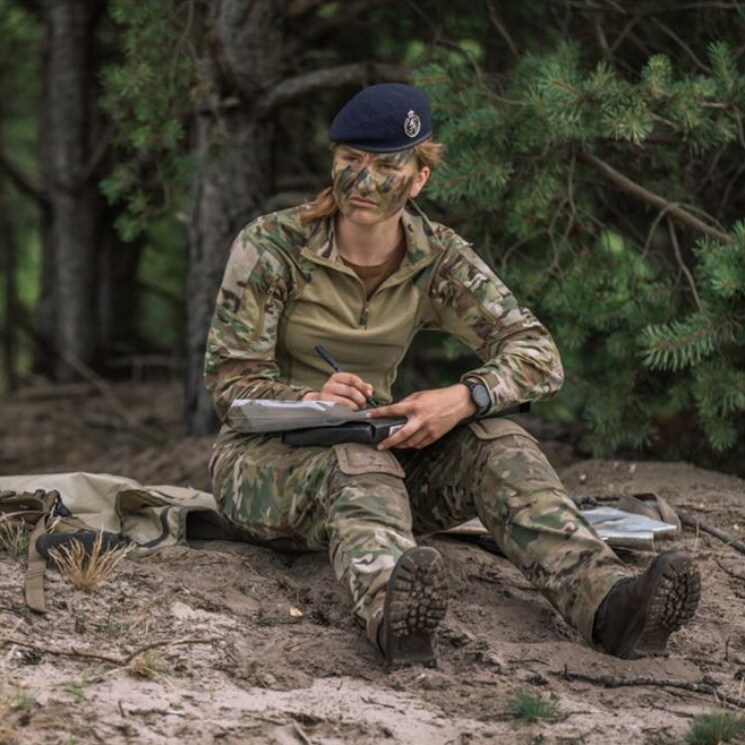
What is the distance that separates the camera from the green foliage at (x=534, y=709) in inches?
161

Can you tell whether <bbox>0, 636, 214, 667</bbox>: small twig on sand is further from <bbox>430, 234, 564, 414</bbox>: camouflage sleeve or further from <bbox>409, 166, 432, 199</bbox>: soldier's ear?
<bbox>409, 166, 432, 199</bbox>: soldier's ear

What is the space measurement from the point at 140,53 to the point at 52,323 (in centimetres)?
454

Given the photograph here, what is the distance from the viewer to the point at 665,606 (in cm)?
446

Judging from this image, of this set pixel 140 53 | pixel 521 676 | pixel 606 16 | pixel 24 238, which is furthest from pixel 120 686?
pixel 24 238

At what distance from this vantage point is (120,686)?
13.2 ft

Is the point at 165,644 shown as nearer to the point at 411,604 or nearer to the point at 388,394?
the point at 411,604

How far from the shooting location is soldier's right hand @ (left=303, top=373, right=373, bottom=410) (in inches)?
194

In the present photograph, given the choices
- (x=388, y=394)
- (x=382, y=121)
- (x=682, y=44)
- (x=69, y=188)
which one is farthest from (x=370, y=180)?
(x=69, y=188)

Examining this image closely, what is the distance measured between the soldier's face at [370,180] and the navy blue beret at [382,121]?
0.11ft

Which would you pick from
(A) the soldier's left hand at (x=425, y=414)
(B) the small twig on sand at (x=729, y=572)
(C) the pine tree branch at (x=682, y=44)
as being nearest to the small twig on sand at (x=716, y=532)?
(B) the small twig on sand at (x=729, y=572)

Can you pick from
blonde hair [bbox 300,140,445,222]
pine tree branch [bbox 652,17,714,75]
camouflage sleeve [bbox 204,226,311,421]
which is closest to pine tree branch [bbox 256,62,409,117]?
pine tree branch [bbox 652,17,714,75]

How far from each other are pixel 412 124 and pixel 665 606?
1821mm

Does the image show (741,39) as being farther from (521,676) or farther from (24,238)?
(24,238)

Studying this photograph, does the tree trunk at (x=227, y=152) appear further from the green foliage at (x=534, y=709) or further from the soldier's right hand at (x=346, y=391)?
the green foliage at (x=534, y=709)
